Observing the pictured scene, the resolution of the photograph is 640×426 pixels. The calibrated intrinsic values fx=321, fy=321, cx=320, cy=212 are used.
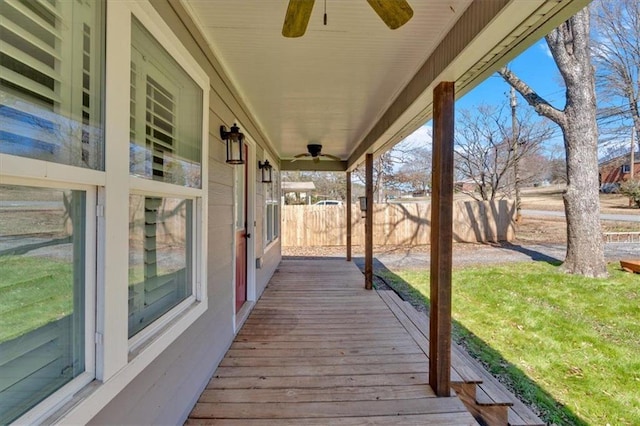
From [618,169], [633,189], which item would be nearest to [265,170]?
[633,189]

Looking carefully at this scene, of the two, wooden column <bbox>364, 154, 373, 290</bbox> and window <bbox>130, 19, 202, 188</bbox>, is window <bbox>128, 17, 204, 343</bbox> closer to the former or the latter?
window <bbox>130, 19, 202, 188</bbox>

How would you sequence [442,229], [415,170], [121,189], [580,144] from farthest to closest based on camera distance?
[415,170] < [580,144] < [442,229] < [121,189]

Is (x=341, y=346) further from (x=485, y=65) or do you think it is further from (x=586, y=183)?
(x=586, y=183)

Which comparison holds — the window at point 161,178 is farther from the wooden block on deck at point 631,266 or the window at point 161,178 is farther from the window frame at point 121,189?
the wooden block on deck at point 631,266

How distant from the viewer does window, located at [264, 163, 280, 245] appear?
574cm

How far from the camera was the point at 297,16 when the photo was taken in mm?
1367

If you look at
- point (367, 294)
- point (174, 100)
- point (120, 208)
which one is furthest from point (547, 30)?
point (367, 294)

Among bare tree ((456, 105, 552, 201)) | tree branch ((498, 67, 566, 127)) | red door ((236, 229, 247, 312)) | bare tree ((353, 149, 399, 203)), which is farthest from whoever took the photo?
bare tree ((353, 149, 399, 203))

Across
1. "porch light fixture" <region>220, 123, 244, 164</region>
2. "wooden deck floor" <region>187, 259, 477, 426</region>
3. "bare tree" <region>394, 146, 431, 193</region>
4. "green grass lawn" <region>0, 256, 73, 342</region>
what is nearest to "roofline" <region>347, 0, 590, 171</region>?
"porch light fixture" <region>220, 123, 244, 164</region>

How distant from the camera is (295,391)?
2178 mm

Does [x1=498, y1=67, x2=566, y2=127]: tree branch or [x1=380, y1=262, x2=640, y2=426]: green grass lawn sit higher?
[x1=498, y1=67, x2=566, y2=127]: tree branch

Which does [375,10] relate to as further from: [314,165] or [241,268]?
[314,165]

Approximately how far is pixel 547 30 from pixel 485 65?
0.40 m

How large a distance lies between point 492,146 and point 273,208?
36.4 feet
